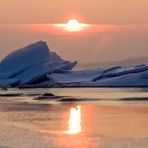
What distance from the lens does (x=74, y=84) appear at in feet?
126

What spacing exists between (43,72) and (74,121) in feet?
79.6

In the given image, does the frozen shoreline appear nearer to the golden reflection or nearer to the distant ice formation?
the golden reflection

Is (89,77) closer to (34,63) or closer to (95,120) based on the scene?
(34,63)

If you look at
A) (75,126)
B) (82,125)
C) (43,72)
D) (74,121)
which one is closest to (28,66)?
(43,72)

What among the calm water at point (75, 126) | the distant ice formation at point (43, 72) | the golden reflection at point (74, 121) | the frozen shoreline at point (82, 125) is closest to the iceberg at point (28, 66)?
the distant ice formation at point (43, 72)

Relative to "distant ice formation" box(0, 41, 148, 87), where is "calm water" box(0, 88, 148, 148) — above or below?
below

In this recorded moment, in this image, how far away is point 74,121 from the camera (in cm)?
1605

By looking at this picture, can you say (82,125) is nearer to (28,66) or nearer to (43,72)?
(43,72)

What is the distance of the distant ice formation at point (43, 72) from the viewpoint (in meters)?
39.4

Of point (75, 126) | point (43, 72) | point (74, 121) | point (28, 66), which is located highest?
point (28, 66)

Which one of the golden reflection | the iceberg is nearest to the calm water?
the golden reflection

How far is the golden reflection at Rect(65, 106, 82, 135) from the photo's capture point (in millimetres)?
13639

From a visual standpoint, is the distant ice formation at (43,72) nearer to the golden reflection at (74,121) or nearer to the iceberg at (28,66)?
the iceberg at (28,66)

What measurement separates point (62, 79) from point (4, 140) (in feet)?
91.4
